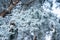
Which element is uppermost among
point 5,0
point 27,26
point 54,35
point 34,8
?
point 5,0

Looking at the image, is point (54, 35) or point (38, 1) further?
point (38, 1)

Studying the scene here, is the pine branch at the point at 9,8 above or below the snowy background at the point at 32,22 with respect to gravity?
above

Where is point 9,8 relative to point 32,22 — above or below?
above

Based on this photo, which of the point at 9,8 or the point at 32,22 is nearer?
the point at 32,22

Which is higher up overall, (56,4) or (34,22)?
(56,4)

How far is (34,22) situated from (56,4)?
45 centimetres

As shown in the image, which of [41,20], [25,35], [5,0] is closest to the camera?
[25,35]

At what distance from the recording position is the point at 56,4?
1.81 metres

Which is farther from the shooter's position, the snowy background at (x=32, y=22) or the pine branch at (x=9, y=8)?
the pine branch at (x=9, y=8)

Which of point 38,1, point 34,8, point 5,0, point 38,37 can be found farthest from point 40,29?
point 5,0

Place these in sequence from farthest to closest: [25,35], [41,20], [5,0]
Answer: [5,0] → [41,20] → [25,35]

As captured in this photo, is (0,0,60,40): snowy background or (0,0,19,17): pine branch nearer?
(0,0,60,40): snowy background

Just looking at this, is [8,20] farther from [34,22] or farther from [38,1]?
[38,1]

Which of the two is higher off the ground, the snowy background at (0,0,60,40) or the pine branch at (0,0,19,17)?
the pine branch at (0,0,19,17)
